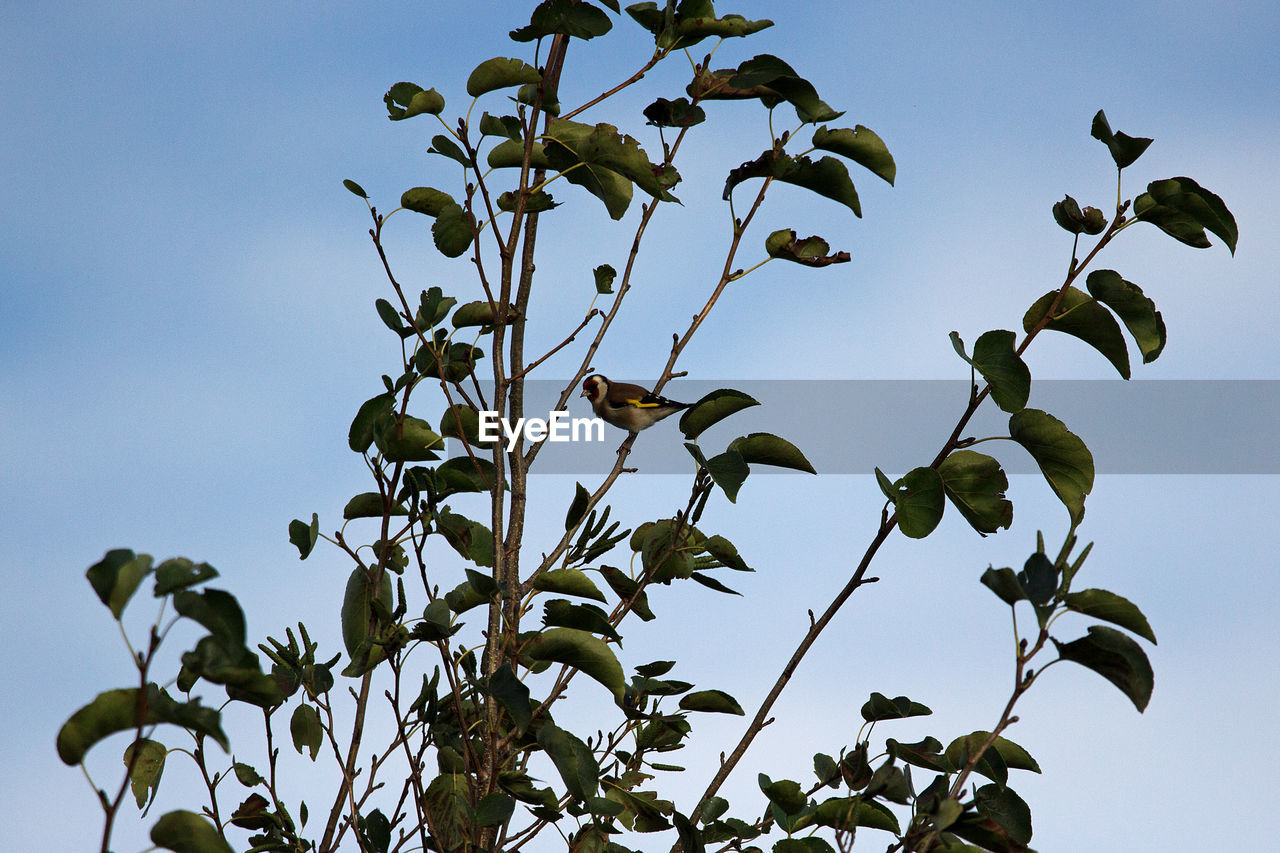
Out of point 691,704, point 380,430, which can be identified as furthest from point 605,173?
point 691,704

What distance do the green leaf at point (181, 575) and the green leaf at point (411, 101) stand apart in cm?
195

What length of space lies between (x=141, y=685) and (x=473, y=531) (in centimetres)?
172

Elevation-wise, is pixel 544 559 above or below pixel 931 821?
above

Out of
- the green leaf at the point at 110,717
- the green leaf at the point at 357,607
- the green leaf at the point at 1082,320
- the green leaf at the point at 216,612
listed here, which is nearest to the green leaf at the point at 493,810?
the green leaf at the point at 357,607

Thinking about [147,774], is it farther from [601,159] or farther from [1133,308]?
[1133,308]

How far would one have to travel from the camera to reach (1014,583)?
2.22 m

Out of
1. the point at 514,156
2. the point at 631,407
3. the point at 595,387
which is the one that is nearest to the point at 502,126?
the point at 514,156

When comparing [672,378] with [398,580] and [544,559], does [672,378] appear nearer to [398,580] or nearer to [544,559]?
[544,559]

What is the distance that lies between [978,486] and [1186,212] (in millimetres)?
945

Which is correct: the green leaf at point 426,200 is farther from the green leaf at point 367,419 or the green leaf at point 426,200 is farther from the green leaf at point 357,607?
the green leaf at point 357,607

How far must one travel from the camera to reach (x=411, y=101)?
334 cm

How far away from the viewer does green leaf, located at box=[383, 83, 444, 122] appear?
3297 millimetres

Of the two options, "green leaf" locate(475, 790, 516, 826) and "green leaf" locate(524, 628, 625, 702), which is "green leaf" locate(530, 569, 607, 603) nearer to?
"green leaf" locate(524, 628, 625, 702)

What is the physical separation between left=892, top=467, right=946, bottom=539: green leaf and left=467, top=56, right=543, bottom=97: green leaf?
1.62 metres
